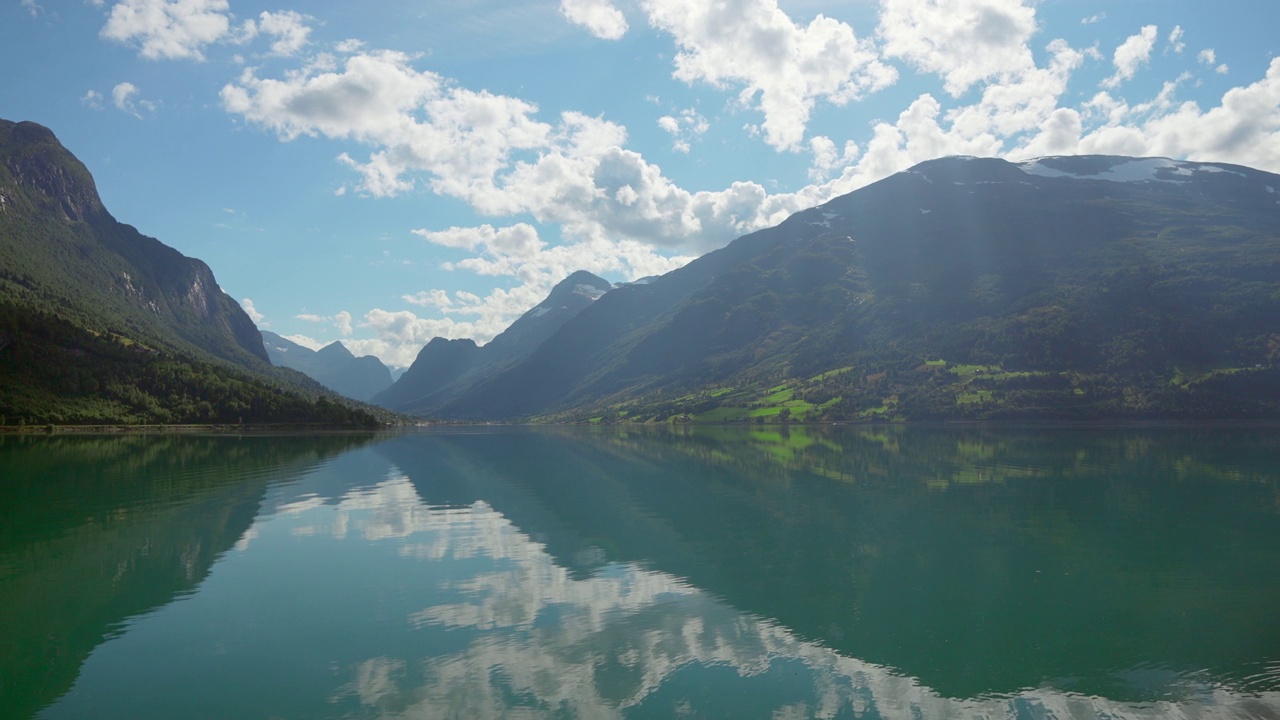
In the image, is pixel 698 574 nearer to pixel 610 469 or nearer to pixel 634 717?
pixel 634 717

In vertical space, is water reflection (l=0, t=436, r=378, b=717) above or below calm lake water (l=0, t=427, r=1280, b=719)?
above

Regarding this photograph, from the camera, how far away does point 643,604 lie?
2541cm

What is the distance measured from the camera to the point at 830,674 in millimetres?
18594

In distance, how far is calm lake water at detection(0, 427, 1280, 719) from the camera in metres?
17.2

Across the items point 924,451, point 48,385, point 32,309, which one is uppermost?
point 32,309

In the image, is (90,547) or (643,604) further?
(90,547)

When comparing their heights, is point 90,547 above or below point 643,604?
above

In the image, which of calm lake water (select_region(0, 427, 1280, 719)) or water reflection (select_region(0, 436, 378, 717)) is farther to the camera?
water reflection (select_region(0, 436, 378, 717))

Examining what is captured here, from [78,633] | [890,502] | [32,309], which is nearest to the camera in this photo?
[78,633]

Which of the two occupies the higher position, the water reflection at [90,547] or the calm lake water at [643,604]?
the water reflection at [90,547]

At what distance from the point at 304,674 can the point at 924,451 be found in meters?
97.3

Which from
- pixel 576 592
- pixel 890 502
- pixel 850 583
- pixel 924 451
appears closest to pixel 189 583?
pixel 576 592

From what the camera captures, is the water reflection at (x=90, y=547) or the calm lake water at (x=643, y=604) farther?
the water reflection at (x=90, y=547)

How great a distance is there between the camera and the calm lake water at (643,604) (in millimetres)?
17156
